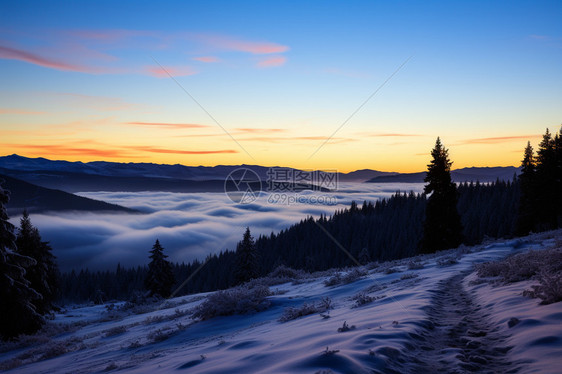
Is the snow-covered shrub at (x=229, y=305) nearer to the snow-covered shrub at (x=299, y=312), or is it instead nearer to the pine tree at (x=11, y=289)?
the snow-covered shrub at (x=299, y=312)

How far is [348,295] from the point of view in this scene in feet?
34.4

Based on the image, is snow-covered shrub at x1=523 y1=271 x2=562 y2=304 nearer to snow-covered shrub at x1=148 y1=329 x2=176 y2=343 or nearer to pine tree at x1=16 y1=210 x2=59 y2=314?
snow-covered shrub at x1=148 y1=329 x2=176 y2=343

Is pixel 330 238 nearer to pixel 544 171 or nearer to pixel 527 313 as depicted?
pixel 544 171

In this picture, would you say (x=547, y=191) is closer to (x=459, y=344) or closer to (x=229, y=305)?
(x=229, y=305)

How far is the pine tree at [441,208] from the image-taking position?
32500 mm

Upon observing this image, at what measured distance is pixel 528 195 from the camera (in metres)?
41.8

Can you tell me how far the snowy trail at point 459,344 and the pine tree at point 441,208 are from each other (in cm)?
2798

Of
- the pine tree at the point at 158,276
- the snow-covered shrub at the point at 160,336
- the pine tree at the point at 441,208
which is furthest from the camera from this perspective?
the pine tree at the point at 158,276

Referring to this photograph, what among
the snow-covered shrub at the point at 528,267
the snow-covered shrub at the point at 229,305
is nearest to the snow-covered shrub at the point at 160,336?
the snow-covered shrub at the point at 229,305

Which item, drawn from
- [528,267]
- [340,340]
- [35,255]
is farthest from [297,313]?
[35,255]

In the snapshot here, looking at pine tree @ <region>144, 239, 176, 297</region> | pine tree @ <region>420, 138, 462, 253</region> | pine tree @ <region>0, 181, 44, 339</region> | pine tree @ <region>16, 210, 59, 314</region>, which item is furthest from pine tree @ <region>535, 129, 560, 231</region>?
pine tree @ <region>16, 210, 59, 314</region>

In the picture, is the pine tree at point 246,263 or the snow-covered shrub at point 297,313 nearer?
the snow-covered shrub at point 297,313

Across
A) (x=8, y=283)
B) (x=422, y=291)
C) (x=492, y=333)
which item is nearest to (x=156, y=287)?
(x=8, y=283)

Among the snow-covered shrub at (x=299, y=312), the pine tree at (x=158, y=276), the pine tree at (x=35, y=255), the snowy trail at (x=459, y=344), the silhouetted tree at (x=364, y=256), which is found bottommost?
the silhouetted tree at (x=364, y=256)
